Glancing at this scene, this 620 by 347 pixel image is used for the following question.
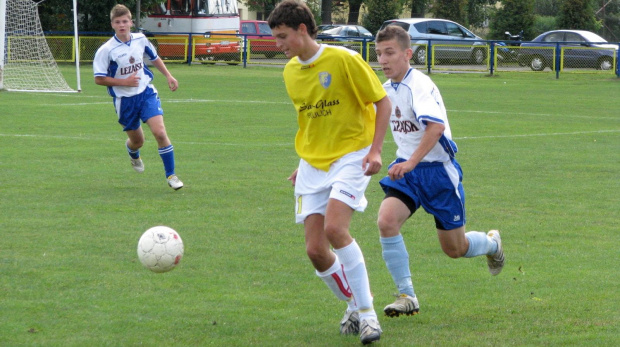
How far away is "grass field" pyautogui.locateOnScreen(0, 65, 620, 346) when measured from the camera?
16.8 ft

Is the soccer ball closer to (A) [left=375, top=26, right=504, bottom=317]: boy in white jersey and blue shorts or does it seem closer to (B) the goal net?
(A) [left=375, top=26, right=504, bottom=317]: boy in white jersey and blue shorts

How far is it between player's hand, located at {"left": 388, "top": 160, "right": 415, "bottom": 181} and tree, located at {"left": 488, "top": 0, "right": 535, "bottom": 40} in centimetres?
4044

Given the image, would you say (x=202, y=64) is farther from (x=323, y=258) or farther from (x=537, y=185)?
(x=323, y=258)

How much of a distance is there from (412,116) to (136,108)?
5426mm

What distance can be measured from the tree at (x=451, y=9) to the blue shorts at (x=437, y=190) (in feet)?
154

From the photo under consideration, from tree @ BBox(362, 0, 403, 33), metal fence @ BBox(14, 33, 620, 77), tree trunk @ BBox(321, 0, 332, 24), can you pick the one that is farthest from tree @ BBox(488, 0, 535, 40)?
tree trunk @ BBox(321, 0, 332, 24)

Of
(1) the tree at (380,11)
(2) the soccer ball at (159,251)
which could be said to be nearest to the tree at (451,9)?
(1) the tree at (380,11)

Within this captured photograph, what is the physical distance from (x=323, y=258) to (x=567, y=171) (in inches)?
284

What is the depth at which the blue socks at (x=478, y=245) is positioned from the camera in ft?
19.1

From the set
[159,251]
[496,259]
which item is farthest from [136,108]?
[496,259]

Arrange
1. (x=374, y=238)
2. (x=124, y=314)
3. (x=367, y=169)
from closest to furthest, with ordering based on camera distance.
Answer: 1. (x=367, y=169)
2. (x=124, y=314)
3. (x=374, y=238)

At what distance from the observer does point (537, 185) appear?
1040cm

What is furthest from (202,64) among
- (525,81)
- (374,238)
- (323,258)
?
(323,258)

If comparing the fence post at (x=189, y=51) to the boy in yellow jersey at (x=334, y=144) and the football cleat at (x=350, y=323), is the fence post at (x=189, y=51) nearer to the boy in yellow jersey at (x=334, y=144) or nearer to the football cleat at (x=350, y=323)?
the boy in yellow jersey at (x=334, y=144)
